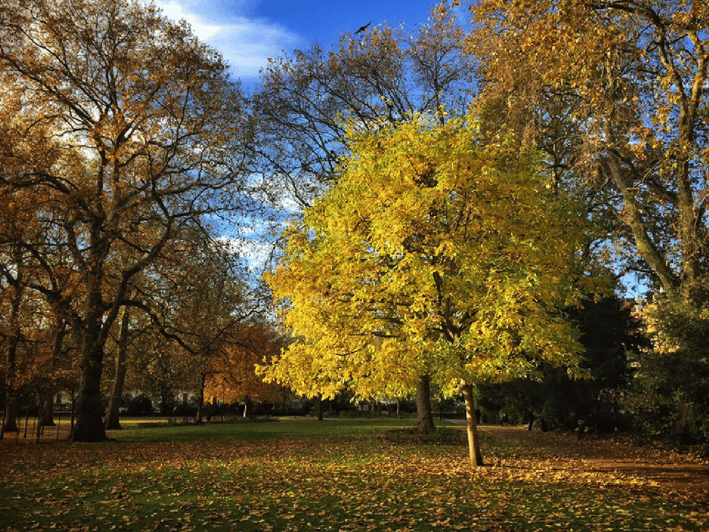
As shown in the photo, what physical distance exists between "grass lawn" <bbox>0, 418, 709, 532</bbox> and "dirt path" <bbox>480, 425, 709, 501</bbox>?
1143 mm

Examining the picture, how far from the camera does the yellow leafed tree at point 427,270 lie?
10.6 m

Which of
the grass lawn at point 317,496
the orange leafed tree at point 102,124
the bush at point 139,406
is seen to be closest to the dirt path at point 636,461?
the grass lawn at point 317,496

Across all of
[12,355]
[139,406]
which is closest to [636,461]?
[12,355]

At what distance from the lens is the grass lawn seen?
7.00 m

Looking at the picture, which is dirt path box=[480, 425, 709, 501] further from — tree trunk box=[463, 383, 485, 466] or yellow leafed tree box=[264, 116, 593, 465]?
yellow leafed tree box=[264, 116, 593, 465]

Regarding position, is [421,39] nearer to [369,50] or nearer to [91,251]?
[369,50]

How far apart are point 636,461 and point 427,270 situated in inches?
392

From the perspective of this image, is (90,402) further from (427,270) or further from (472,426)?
(427,270)

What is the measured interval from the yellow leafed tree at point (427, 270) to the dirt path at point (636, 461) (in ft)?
10.9

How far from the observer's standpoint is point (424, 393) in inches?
881

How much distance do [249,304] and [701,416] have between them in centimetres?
1652

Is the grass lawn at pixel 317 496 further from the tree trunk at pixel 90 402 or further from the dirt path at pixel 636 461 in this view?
the tree trunk at pixel 90 402

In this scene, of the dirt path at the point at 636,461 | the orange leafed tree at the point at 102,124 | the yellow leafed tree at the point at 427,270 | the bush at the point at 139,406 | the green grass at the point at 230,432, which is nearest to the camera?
the yellow leafed tree at the point at 427,270

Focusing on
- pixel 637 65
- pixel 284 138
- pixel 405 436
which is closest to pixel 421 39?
pixel 284 138
